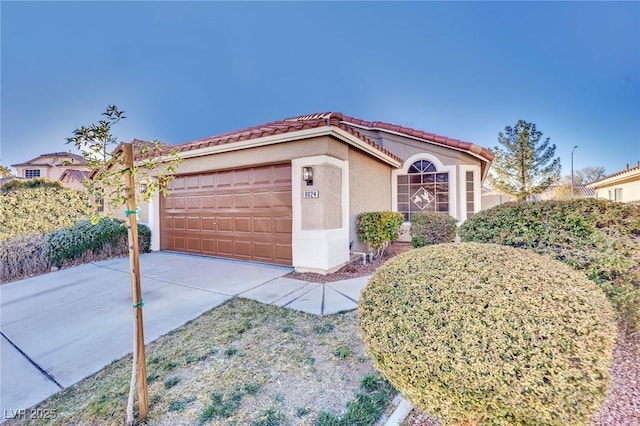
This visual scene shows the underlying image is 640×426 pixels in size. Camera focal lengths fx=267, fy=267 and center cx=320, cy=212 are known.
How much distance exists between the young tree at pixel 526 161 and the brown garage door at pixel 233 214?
61.4 feet

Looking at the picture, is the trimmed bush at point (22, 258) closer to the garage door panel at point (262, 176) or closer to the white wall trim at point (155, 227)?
the white wall trim at point (155, 227)

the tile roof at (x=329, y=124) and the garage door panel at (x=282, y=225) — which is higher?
the tile roof at (x=329, y=124)

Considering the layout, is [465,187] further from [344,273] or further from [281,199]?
[281,199]

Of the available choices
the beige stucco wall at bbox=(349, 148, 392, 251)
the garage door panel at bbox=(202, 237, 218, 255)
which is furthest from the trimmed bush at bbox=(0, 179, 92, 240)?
the beige stucco wall at bbox=(349, 148, 392, 251)

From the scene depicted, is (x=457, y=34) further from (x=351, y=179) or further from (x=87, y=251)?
(x=87, y=251)

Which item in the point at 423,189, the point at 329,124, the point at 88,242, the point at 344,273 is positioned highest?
the point at 329,124

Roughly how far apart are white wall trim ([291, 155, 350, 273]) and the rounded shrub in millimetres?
4183

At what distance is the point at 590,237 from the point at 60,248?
11.5m

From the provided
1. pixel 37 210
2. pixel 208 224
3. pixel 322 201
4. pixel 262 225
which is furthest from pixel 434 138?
pixel 37 210

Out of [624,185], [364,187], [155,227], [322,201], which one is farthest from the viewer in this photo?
[624,185]

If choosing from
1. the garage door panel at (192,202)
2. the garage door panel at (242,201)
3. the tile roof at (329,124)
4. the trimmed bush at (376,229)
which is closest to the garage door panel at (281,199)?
the garage door panel at (242,201)

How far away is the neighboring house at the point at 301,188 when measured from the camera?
638 centimetres

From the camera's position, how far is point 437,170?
10750mm

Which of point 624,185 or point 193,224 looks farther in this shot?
point 624,185
